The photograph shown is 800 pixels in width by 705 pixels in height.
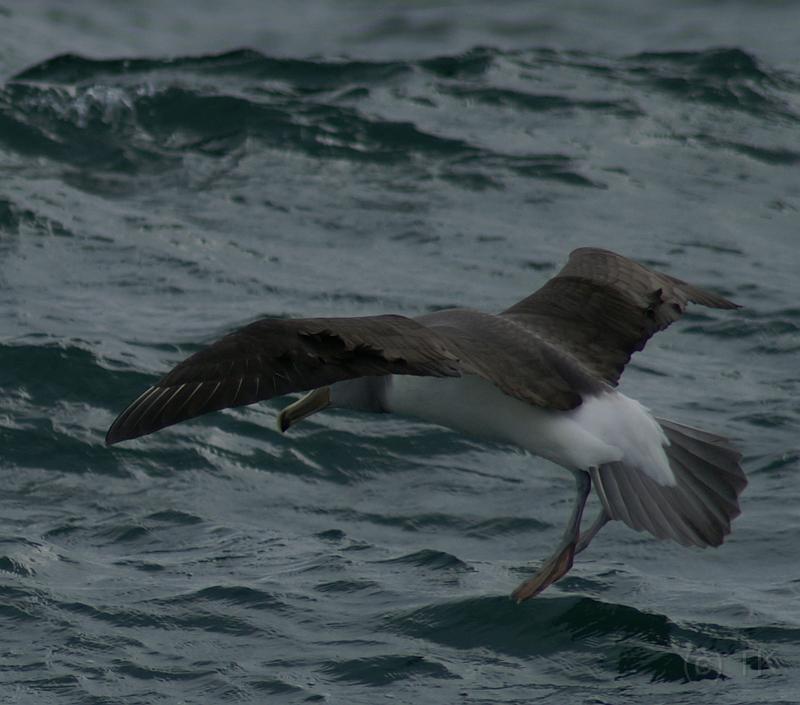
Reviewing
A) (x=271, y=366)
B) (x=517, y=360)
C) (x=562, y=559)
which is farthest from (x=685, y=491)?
(x=271, y=366)

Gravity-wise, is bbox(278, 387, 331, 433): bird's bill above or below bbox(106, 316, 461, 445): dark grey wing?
below

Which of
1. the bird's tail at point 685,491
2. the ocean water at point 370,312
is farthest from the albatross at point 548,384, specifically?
the ocean water at point 370,312

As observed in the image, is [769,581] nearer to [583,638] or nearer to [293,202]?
[583,638]

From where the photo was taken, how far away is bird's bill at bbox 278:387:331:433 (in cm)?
761

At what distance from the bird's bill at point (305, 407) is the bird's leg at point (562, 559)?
1173mm

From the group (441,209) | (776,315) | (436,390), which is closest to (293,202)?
(441,209)

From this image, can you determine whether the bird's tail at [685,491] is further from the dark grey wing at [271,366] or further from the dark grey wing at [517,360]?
the dark grey wing at [271,366]

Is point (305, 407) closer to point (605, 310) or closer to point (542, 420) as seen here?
point (542, 420)

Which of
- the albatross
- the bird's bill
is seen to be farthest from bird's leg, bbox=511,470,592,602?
the bird's bill

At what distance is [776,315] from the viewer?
11.1m

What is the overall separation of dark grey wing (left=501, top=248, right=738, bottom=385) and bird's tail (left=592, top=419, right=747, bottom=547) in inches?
18.4

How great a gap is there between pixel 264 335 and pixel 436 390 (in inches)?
48.1

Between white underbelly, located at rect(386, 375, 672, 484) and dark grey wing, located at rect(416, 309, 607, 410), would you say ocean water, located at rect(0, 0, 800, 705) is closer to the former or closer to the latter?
white underbelly, located at rect(386, 375, 672, 484)

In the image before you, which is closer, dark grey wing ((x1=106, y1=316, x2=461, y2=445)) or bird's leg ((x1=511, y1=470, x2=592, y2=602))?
dark grey wing ((x1=106, y1=316, x2=461, y2=445))
